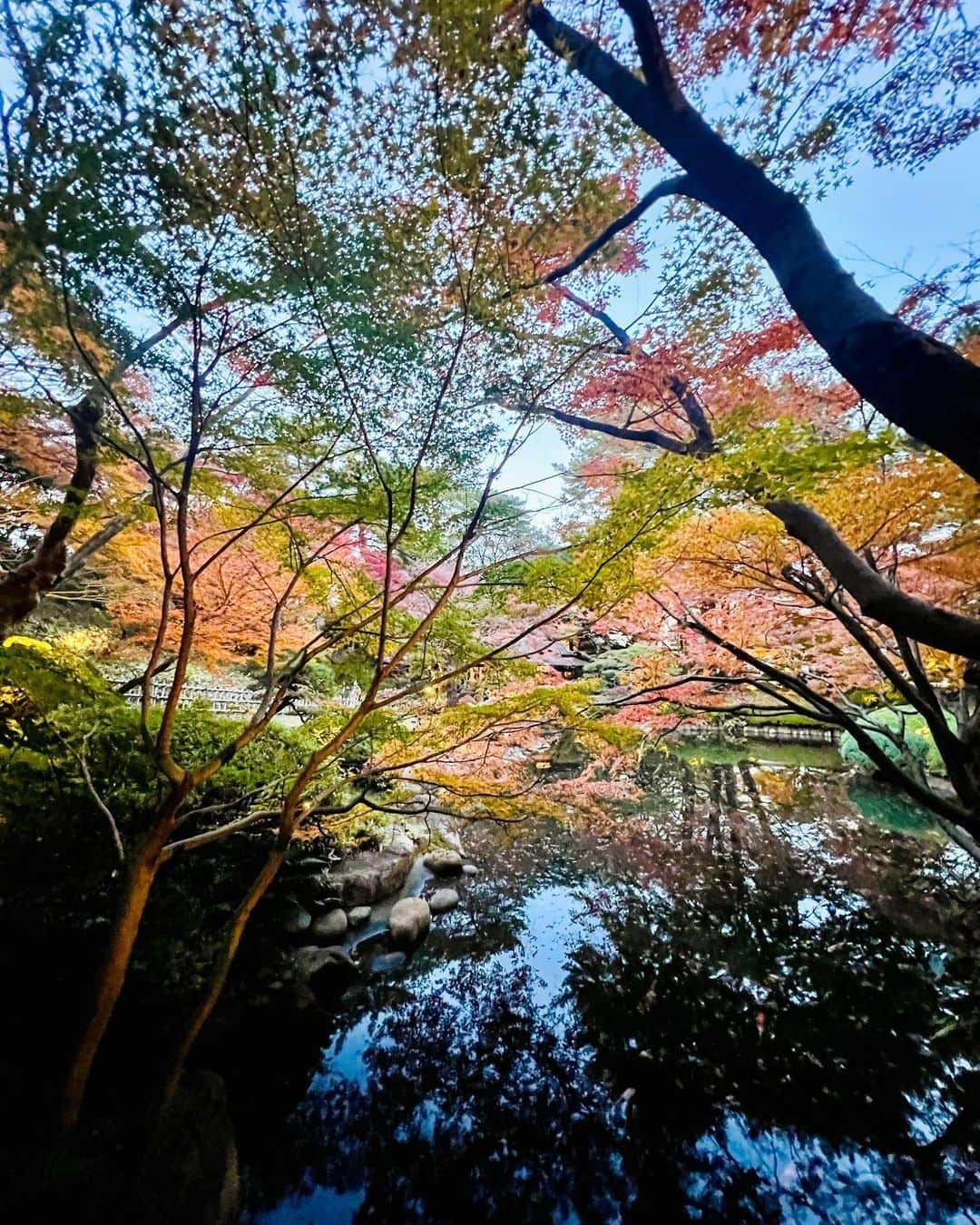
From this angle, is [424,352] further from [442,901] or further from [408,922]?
[442,901]

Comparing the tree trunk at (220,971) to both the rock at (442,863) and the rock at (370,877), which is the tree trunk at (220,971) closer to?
the rock at (370,877)

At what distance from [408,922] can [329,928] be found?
789mm

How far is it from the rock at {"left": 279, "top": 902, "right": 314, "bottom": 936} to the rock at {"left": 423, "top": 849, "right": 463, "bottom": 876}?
6.81 ft

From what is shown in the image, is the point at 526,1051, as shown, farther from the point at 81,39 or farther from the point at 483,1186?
the point at 81,39

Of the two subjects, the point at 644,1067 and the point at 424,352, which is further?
the point at 644,1067

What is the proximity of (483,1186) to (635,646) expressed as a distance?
824 centimetres

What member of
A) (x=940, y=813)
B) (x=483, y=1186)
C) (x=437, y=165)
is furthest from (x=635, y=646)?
(x=437, y=165)

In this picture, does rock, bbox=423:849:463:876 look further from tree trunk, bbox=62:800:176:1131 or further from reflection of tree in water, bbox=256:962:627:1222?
tree trunk, bbox=62:800:176:1131

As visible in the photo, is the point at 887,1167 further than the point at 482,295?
Yes

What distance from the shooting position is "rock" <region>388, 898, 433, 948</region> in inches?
187

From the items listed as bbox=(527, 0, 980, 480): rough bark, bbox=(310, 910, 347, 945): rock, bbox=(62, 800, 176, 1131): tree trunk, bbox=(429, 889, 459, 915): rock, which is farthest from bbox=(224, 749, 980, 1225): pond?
bbox=(527, 0, 980, 480): rough bark

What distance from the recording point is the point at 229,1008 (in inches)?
136

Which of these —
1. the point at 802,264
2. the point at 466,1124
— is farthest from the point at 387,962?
the point at 802,264

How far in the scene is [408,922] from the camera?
4828mm
